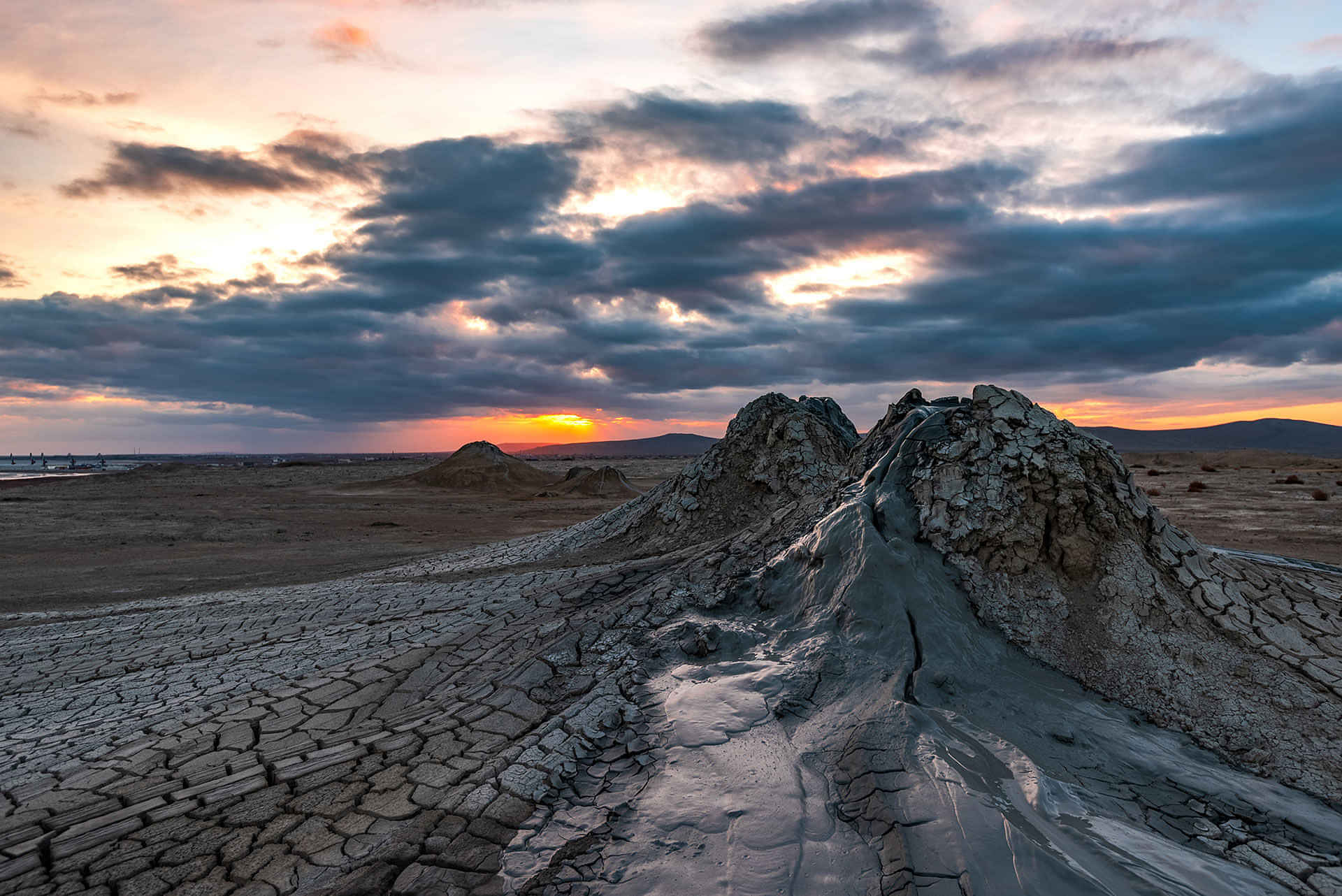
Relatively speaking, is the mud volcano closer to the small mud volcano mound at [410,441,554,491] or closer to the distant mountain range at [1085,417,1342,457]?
the small mud volcano mound at [410,441,554,491]

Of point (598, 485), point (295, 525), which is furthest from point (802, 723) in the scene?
point (598, 485)

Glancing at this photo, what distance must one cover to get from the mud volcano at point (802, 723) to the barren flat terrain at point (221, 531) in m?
5.02

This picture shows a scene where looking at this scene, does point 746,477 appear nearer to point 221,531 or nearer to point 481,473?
point 221,531

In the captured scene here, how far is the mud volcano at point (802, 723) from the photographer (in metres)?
2.70

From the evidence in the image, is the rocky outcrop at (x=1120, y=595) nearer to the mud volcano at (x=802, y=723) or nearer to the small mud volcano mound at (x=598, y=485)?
the mud volcano at (x=802, y=723)

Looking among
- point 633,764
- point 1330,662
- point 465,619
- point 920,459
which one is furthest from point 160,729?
point 1330,662

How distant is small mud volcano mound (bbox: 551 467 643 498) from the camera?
26750 millimetres

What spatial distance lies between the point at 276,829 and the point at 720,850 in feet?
7.06

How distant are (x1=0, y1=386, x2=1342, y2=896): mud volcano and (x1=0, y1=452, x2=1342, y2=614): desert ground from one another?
5.20 m

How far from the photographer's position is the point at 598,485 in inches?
1083

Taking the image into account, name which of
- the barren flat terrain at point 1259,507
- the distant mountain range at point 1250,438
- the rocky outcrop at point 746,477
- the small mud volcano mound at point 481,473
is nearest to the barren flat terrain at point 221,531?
the small mud volcano mound at point 481,473

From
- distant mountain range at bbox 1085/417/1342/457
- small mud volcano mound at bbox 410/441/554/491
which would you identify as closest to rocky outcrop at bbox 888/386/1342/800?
small mud volcano mound at bbox 410/441/554/491

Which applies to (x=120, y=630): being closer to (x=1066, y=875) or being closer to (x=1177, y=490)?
(x=1066, y=875)

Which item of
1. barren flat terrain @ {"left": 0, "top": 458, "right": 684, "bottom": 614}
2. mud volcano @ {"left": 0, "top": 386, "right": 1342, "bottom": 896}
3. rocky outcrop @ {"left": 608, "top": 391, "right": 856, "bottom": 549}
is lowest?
barren flat terrain @ {"left": 0, "top": 458, "right": 684, "bottom": 614}
